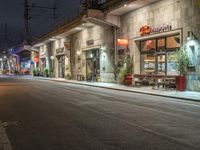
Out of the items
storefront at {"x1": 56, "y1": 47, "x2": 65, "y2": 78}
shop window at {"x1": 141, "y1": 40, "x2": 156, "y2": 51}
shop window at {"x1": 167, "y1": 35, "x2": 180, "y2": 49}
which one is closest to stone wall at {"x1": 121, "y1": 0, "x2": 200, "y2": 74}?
shop window at {"x1": 141, "y1": 40, "x2": 156, "y2": 51}

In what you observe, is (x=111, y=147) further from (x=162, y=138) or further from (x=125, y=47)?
(x=125, y=47)

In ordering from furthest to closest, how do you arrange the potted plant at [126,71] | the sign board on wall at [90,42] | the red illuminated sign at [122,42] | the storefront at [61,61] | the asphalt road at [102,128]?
the storefront at [61,61], the sign board on wall at [90,42], the red illuminated sign at [122,42], the potted plant at [126,71], the asphalt road at [102,128]

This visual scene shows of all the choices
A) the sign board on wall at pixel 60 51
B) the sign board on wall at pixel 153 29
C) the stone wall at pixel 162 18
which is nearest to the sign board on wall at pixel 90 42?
the stone wall at pixel 162 18

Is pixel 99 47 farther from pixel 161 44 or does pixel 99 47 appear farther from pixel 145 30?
pixel 161 44

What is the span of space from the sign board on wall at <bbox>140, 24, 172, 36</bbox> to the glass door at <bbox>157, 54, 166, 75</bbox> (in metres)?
2.06

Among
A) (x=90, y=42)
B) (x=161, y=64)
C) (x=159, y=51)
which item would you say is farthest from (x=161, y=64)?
(x=90, y=42)

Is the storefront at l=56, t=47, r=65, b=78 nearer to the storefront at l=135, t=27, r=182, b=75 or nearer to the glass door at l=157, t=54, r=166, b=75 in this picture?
the storefront at l=135, t=27, r=182, b=75

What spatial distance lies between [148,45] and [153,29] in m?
2.21

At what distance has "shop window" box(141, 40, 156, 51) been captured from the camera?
3016 centimetres

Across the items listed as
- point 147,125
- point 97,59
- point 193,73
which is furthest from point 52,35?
point 147,125

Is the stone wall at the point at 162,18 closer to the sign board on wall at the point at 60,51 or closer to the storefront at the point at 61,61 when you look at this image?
the sign board on wall at the point at 60,51

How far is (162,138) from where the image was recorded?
886 cm

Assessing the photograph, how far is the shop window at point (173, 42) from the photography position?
26.7 metres

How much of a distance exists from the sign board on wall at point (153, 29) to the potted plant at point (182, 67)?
355cm
